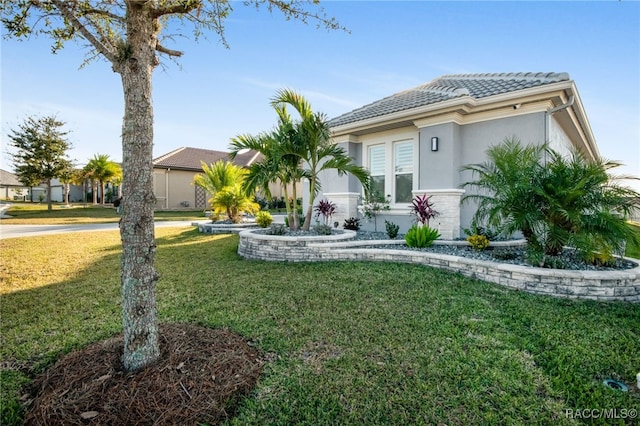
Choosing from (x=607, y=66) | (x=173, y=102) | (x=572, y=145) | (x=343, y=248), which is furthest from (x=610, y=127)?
(x=173, y=102)

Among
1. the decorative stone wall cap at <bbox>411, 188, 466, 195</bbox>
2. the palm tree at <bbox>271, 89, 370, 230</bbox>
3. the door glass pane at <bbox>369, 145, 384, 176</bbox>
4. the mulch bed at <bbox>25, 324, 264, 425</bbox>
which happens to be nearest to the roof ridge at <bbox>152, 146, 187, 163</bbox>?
the door glass pane at <bbox>369, 145, 384, 176</bbox>

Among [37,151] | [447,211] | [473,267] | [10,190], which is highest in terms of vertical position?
[37,151]

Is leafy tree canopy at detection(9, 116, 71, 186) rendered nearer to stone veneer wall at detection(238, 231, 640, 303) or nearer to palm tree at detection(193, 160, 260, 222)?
palm tree at detection(193, 160, 260, 222)

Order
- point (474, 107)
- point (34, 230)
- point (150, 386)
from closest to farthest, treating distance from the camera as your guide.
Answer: point (150, 386), point (474, 107), point (34, 230)

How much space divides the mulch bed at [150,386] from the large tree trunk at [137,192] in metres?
0.21

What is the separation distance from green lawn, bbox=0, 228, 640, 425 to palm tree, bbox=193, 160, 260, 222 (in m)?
7.60

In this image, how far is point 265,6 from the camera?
120 inches

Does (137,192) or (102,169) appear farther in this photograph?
(102,169)

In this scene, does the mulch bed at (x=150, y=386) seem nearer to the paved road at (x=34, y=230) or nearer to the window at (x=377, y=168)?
the window at (x=377, y=168)

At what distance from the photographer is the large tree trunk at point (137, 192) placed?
2.44 meters

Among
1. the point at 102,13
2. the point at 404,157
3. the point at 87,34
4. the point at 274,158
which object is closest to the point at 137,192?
the point at 87,34

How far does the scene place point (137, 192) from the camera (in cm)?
245

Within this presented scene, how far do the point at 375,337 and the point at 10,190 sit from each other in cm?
6654

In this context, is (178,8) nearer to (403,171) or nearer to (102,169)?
(403,171)
